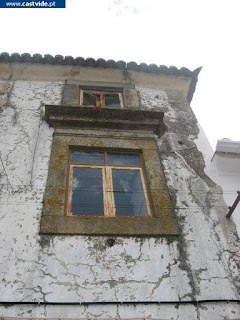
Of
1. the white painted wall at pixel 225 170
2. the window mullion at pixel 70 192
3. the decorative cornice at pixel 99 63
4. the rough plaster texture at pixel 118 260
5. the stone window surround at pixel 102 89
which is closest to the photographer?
the rough plaster texture at pixel 118 260

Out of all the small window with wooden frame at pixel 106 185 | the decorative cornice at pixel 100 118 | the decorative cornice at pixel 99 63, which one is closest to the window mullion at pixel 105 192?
the small window with wooden frame at pixel 106 185

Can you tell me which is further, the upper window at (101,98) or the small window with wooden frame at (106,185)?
the upper window at (101,98)

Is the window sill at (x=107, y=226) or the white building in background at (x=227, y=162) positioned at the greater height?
the white building in background at (x=227, y=162)

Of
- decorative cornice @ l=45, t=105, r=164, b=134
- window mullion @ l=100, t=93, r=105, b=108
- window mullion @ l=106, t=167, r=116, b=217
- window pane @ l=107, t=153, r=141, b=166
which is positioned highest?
window mullion @ l=100, t=93, r=105, b=108

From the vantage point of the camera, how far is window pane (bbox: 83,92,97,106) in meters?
7.34

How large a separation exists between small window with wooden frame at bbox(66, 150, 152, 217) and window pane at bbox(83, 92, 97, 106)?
70.4 inches

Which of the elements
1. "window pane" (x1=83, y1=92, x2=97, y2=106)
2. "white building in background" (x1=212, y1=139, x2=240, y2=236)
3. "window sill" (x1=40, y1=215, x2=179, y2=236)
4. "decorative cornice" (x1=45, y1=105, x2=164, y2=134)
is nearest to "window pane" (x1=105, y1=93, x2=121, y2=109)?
"window pane" (x1=83, y1=92, x2=97, y2=106)

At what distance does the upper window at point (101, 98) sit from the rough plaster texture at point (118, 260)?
2.01 metres

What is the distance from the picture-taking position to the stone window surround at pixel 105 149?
14.8ft

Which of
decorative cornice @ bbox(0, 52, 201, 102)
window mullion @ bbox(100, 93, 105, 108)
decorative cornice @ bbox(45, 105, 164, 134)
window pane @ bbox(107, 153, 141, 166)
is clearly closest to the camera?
window pane @ bbox(107, 153, 141, 166)

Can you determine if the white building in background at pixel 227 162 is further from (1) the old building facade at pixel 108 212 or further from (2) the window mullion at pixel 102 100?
(2) the window mullion at pixel 102 100

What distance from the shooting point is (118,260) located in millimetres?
4234

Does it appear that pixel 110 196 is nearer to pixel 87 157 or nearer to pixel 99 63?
pixel 87 157

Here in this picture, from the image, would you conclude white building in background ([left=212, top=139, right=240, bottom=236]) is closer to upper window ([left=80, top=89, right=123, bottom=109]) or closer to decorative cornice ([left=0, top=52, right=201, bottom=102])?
upper window ([left=80, top=89, right=123, bottom=109])
